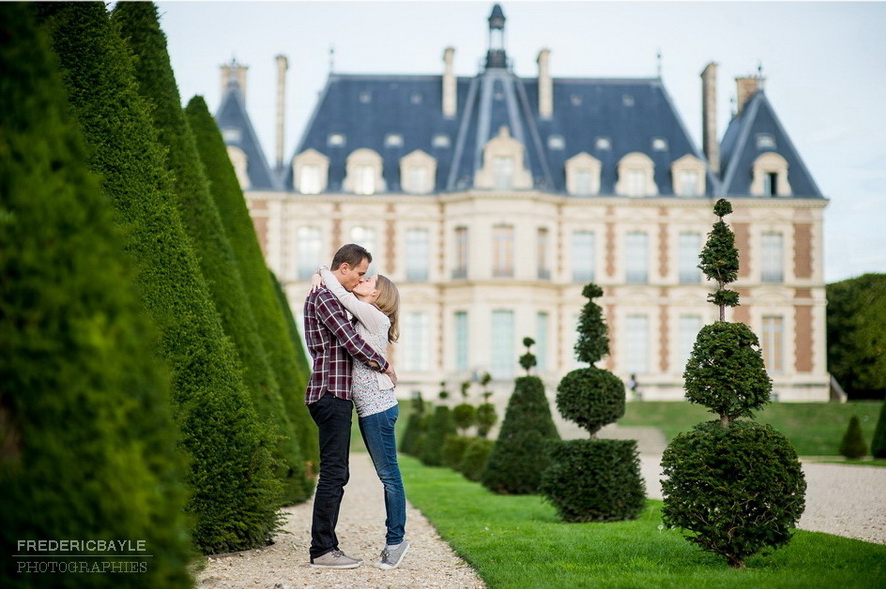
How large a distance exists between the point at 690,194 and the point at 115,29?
92.4ft

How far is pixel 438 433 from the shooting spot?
1784 cm

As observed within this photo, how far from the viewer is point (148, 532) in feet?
8.08

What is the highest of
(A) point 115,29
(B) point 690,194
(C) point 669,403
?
(B) point 690,194

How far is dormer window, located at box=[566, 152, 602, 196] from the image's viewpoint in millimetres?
31359

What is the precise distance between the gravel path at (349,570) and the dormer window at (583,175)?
24.9 meters

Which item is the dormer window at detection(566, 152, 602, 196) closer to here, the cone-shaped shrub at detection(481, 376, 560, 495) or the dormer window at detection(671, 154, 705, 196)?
the dormer window at detection(671, 154, 705, 196)

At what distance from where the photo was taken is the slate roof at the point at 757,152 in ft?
104

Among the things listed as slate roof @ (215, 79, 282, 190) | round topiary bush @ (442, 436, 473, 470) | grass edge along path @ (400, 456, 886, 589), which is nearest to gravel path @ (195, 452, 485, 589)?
grass edge along path @ (400, 456, 886, 589)

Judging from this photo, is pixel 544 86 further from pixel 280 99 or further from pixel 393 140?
pixel 280 99

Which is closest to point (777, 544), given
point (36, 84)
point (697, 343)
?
point (697, 343)

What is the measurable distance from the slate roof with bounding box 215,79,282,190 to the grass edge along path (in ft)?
79.2

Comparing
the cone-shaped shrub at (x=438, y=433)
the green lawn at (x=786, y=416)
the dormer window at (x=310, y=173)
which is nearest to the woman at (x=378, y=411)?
the cone-shaped shrub at (x=438, y=433)

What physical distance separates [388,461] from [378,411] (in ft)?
0.85

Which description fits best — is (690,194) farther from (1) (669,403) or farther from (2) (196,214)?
(2) (196,214)
